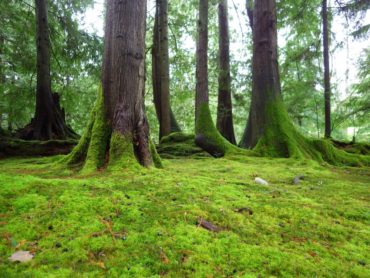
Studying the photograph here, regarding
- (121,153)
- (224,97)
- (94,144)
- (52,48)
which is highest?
(52,48)

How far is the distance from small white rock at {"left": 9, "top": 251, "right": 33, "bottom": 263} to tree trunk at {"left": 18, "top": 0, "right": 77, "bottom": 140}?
7323mm

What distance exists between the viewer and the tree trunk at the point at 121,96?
3689 mm

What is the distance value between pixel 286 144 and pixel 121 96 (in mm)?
4196

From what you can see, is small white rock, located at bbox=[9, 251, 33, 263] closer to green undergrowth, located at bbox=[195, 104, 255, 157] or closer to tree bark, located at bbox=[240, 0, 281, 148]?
green undergrowth, located at bbox=[195, 104, 255, 157]

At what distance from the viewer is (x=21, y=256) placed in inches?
63.5

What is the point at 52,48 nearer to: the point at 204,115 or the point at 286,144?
the point at 204,115

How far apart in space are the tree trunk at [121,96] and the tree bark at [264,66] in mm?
3831

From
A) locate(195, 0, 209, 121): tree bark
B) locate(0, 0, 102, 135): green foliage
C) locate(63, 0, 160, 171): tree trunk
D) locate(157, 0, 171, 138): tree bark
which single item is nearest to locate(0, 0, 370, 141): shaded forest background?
locate(0, 0, 102, 135): green foliage

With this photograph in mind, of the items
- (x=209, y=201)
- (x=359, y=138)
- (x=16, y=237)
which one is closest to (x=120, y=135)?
(x=209, y=201)

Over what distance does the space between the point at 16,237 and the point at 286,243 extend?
176 cm

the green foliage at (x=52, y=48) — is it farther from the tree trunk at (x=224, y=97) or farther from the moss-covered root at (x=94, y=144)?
the moss-covered root at (x=94, y=144)

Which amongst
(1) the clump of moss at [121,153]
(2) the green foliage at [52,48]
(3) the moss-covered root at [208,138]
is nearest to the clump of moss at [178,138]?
(3) the moss-covered root at [208,138]

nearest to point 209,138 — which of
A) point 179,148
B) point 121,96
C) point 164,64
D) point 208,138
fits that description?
point 208,138

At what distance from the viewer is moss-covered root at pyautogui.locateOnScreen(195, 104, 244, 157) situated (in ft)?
24.0
